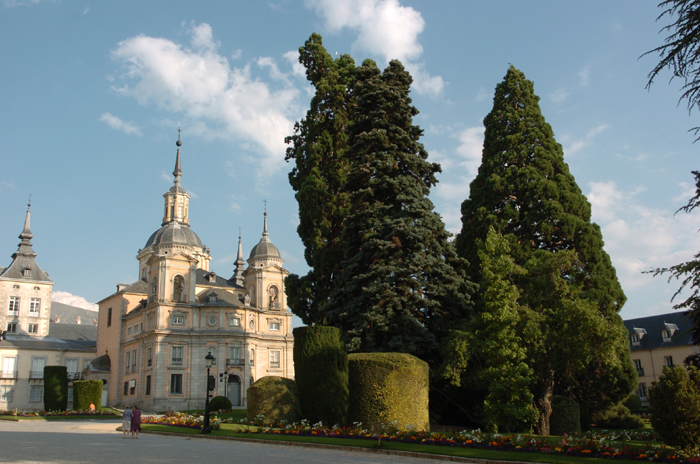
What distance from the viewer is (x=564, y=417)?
22375 millimetres

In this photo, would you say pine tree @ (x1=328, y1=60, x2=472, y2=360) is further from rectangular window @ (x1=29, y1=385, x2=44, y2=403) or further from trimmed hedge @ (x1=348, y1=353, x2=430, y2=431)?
rectangular window @ (x1=29, y1=385, x2=44, y2=403)

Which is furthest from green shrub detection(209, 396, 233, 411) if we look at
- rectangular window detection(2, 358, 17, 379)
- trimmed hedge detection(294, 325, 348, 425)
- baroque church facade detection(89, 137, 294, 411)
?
rectangular window detection(2, 358, 17, 379)

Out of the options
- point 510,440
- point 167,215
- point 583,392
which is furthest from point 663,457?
point 167,215

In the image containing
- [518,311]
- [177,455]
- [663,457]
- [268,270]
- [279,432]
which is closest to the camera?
[663,457]

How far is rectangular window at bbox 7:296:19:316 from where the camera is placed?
69562mm

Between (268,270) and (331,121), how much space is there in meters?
38.5

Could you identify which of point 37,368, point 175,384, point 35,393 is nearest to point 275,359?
point 175,384

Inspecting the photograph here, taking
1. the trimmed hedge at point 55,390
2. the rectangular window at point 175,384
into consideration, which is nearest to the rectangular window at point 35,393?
the trimmed hedge at point 55,390

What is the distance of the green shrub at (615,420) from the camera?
27266mm

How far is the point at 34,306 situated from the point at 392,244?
63089mm

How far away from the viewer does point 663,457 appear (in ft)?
40.0

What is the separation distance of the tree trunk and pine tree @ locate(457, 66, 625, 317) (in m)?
5.59

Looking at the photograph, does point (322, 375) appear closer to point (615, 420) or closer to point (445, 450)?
point (445, 450)

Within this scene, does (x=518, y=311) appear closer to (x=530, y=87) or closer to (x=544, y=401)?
(x=544, y=401)
